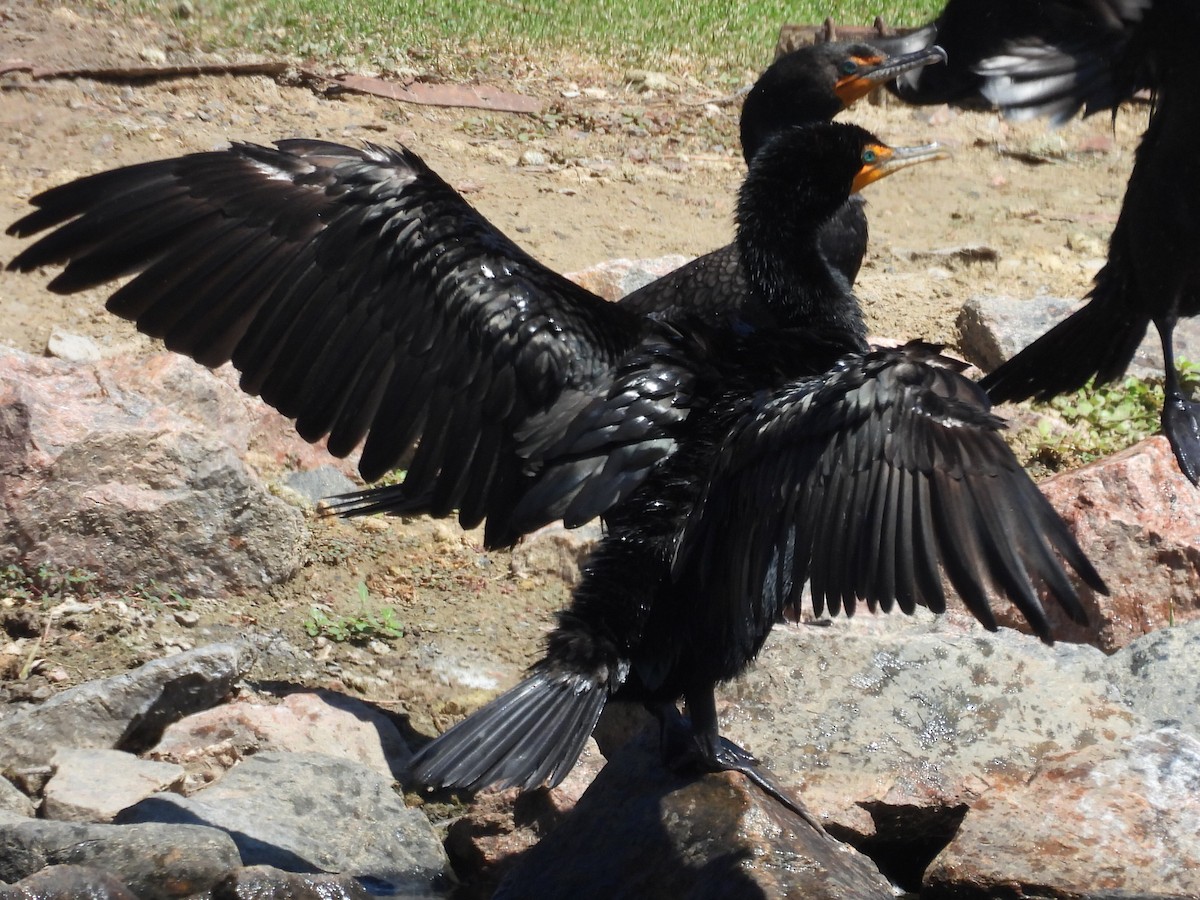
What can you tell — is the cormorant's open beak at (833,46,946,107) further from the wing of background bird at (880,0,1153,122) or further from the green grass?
the green grass

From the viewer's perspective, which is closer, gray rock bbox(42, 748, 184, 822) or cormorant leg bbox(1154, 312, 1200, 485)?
gray rock bbox(42, 748, 184, 822)

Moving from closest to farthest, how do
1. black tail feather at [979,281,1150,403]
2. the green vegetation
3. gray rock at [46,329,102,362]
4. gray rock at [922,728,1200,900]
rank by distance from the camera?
1. gray rock at [922,728,1200,900]
2. black tail feather at [979,281,1150,403]
3. gray rock at [46,329,102,362]
4. the green vegetation

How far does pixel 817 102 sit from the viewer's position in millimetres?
6090

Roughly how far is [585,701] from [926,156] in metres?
Answer: 1.95

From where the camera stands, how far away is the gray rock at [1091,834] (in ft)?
11.8

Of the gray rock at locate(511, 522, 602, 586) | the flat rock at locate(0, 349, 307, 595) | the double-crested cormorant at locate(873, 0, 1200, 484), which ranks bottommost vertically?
the flat rock at locate(0, 349, 307, 595)

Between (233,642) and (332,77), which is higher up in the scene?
(332,77)

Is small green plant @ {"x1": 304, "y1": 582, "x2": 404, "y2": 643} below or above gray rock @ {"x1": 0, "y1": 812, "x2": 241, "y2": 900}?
above

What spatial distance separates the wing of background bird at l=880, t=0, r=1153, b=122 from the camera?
429 centimetres

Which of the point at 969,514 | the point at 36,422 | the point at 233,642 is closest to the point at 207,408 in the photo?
the point at 36,422

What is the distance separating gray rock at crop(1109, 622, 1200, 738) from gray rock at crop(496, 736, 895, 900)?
3.81 feet

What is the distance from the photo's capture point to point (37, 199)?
12.3ft

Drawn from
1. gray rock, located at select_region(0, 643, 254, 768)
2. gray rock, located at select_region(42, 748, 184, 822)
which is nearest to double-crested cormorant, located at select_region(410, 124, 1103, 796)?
gray rock, located at select_region(42, 748, 184, 822)

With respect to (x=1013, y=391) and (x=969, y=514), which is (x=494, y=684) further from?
(x=969, y=514)
